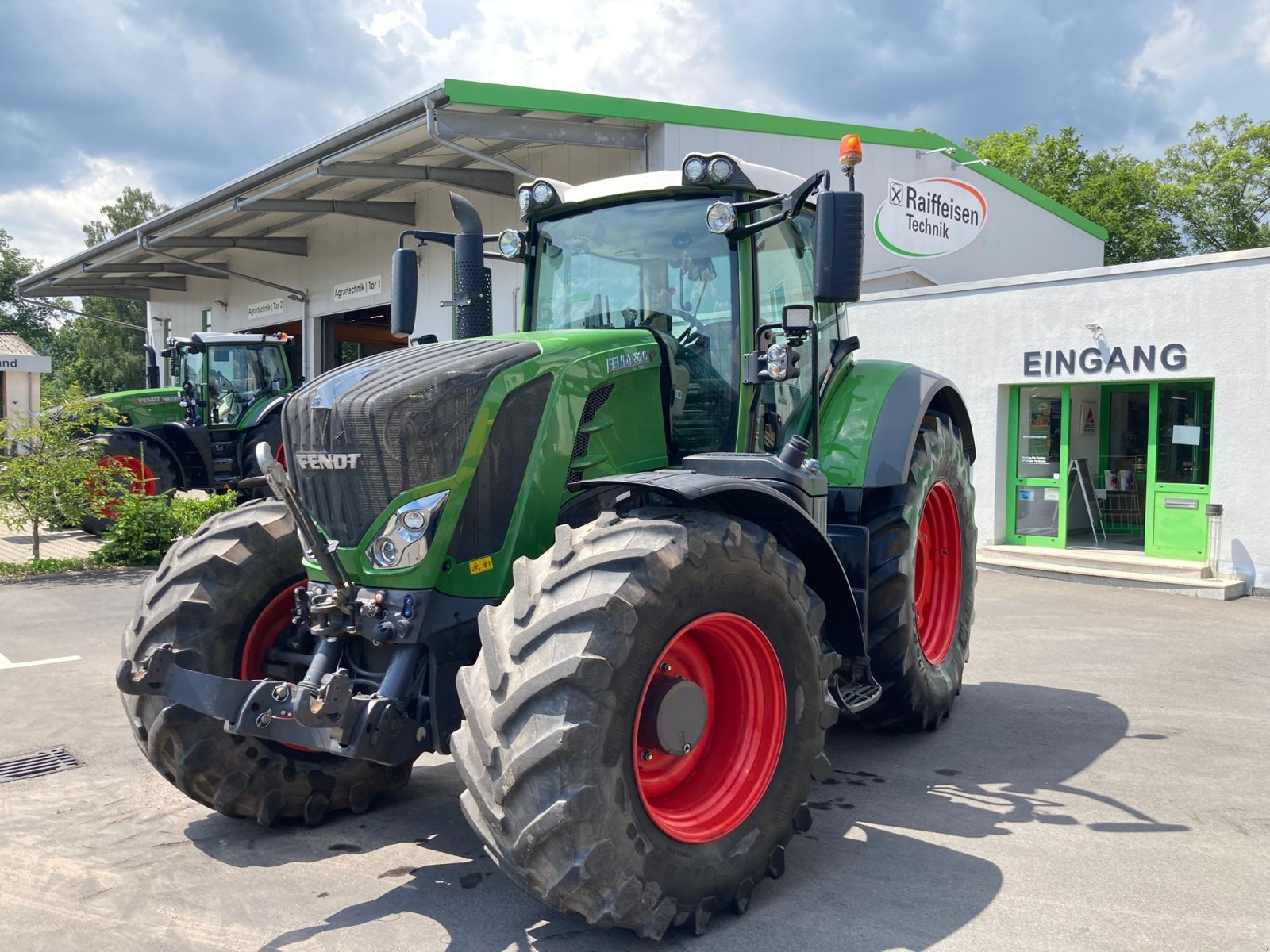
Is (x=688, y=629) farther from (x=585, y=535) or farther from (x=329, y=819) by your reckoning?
(x=329, y=819)

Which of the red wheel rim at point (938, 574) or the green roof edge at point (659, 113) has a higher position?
the green roof edge at point (659, 113)

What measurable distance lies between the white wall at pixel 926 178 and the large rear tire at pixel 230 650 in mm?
9829

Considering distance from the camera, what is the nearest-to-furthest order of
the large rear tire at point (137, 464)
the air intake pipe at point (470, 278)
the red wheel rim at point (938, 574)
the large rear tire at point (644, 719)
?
the large rear tire at point (644, 719) < the air intake pipe at point (470, 278) < the red wheel rim at point (938, 574) < the large rear tire at point (137, 464)

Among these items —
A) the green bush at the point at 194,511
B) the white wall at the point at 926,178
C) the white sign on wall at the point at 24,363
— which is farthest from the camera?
the white sign on wall at the point at 24,363

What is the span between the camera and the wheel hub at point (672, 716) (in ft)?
10.9

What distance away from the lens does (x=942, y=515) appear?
6.04 meters

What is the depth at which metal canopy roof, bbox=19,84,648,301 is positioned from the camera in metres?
12.4

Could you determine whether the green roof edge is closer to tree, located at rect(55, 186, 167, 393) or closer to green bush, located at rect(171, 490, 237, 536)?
green bush, located at rect(171, 490, 237, 536)

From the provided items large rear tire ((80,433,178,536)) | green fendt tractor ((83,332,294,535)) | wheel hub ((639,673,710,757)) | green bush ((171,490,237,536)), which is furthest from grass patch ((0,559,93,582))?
wheel hub ((639,673,710,757))

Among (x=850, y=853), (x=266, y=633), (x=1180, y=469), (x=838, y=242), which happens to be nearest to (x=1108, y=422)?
(x=1180, y=469)

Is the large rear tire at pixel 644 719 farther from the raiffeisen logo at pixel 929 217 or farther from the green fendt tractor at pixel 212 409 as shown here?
the raiffeisen logo at pixel 929 217

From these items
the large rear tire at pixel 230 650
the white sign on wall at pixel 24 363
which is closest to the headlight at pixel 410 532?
the large rear tire at pixel 230 650

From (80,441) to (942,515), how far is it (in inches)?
394

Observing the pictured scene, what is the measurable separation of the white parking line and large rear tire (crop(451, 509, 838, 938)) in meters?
5.33
